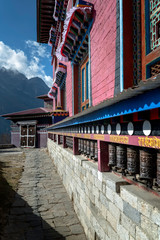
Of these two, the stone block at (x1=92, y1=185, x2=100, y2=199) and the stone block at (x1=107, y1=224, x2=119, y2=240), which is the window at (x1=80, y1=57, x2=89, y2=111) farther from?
the stone block at (x1=107, y1=224, x2=119, y2=240)

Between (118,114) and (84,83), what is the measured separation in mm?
6031

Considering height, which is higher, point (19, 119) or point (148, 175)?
point (19, 119)

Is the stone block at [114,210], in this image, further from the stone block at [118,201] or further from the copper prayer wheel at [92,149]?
the copper prayer wheel at [92,149]

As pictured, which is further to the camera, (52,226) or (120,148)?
(52,226)

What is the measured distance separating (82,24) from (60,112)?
273 inches

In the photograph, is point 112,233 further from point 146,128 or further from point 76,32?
point 76,32

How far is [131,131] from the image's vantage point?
2.48 metres

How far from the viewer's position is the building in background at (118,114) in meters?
2.19

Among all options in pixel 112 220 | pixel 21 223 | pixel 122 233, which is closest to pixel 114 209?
pixel 112 220

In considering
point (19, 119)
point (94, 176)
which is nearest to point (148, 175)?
point (94, 176)

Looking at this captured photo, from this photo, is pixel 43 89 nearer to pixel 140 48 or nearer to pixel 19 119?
pixel 19 119

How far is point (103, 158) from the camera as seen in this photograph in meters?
3.63

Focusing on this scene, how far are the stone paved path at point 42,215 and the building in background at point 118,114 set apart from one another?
394 millimetres

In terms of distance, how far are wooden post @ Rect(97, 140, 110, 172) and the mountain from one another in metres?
69.9
